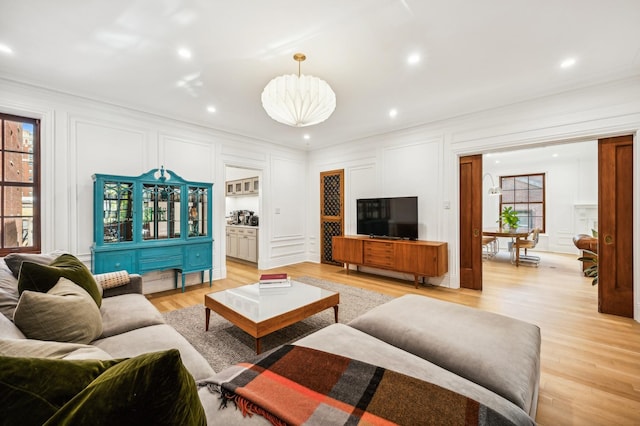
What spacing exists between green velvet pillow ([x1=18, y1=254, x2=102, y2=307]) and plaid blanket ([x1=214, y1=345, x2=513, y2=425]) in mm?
1364

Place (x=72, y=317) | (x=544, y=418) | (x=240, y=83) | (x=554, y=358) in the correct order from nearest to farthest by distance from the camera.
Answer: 1. (x=72, y=317)
2. (x=544, y=418)
3. (x=554, y=358)
4. (x=240, y=83)

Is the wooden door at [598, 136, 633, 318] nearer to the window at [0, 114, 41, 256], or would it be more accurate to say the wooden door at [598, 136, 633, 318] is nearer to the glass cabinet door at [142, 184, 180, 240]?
the glass cabinet door at [142, 184, 180, 240]

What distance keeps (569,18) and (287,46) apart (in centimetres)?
229

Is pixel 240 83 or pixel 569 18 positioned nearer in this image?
pixel 569 18

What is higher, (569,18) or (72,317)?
(569,18)

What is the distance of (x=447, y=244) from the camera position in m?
4.31

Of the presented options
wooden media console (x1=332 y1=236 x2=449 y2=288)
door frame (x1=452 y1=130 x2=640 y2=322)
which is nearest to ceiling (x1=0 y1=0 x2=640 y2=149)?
door frame (x1=452 y1=130 x2=640 y2=322)

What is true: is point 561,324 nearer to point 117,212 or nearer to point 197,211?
point 197,211

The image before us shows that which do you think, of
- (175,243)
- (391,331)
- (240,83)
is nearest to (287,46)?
(240,83)

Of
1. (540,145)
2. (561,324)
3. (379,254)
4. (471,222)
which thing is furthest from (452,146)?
(561,324)

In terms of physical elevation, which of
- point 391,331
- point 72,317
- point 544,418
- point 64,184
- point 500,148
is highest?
point 500,148

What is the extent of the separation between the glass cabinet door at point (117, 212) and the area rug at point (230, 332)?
4.29ft

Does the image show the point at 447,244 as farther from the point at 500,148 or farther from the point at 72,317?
the point at 72,317

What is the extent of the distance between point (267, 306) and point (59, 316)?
4.60 feet
